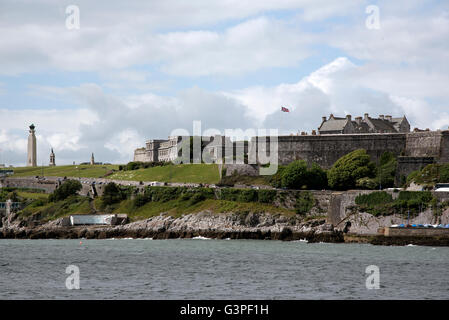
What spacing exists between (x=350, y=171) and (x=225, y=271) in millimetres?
40120

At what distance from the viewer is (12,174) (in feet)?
463

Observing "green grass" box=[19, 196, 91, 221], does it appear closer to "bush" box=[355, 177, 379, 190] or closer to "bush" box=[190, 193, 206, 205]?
"bush" box=[190, 193, 206, 205]

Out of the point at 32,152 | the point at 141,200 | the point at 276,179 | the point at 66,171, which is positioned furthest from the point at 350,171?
the point at 32,152

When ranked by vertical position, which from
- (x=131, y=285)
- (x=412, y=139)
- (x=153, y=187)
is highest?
(x=412, y=139)

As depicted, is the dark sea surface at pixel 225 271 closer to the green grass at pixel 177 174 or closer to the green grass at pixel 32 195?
the green grass at pixel 177 174

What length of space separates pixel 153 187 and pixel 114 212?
5.65m

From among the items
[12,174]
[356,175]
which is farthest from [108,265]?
[12,174]

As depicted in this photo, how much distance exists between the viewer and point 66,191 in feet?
332

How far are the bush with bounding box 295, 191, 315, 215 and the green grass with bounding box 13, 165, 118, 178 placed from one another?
57415 millimetres

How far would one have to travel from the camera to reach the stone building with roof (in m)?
101

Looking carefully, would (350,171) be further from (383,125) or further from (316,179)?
(383,125)

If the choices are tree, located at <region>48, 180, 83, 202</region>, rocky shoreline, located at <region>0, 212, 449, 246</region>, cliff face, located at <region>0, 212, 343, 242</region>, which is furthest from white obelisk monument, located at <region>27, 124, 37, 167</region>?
cliff face, located at <region>0, 212, 343, 242</region>

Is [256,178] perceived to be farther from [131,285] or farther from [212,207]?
[131,285]
